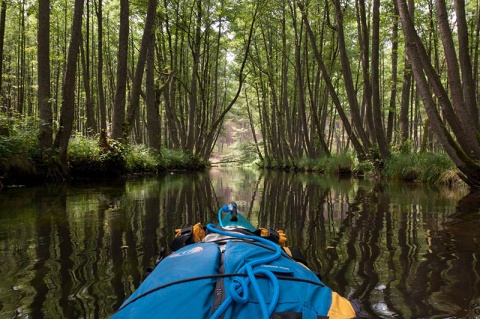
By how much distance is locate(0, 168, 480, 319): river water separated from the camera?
2.16 m

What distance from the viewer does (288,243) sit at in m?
3.60

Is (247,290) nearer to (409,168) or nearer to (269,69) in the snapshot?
(409,168)

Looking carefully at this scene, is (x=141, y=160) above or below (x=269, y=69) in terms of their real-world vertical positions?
below

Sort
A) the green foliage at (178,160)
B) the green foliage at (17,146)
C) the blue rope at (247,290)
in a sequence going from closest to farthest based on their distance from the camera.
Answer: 1. the blue rope at (247,290)
2. the green foliage at (17,146)
3. the green foliage at (178,160)

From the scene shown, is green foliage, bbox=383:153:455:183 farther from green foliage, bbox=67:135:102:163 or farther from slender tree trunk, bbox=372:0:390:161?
green foliage, bbox=67:135:102:163

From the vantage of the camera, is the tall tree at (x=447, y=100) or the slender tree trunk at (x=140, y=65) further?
the slender tree trunk at (x=140, y=65)

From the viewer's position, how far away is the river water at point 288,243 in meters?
2.16

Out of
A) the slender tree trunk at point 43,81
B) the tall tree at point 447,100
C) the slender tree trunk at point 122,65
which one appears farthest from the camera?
the slender tree trunk at point 122,65

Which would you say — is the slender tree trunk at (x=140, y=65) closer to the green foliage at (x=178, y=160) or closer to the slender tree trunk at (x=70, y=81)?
the slender tree trunk at (x=70, y=81)

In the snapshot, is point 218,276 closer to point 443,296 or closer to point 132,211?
point 443,296

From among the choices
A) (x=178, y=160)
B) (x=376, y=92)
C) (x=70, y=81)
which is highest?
(x=376, y=92)

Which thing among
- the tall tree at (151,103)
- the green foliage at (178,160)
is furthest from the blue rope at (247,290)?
the green foliage at (178,160)

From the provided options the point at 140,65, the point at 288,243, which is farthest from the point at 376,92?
the point at 288,243

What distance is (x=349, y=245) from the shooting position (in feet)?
11.6
